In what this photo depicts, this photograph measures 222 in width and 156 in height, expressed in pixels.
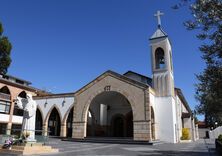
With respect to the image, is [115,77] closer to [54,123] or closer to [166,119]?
[166,119]

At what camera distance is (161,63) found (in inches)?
1054

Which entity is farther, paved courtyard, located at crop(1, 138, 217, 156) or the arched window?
the arched window

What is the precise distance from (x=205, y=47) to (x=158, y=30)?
62.0 feet

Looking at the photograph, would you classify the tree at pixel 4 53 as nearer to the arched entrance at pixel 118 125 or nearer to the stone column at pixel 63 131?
the stone column at pixel 63 131

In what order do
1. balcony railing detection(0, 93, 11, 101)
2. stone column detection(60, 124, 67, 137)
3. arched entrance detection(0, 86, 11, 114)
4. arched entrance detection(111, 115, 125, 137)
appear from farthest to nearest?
1. arched entrance detection(0, 86, 11, 114)
2. balcony railing detection(0, 93, 11, 101)
3. arched entrance detection(111, 115, 125, 137)
4. stone column detection(60, 124, 67, 137)

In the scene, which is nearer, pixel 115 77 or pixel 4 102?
pixel 115 77

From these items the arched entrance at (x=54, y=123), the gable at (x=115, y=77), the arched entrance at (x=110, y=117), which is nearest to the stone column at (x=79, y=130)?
the gable at (x=115, y=77)

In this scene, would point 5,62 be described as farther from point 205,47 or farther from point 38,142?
point 205,47

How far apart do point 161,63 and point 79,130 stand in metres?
12.1

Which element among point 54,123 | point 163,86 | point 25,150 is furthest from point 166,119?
point 25,150

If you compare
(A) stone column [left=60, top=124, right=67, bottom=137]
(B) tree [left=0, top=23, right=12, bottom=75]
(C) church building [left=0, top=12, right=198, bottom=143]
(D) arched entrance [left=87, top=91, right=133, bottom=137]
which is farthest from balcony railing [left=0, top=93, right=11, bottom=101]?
(D) arched entrance [left=87, top=91, right=133, bottom=137]

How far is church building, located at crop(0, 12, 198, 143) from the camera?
74.4 feet

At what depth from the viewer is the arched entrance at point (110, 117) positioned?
94.0 feet

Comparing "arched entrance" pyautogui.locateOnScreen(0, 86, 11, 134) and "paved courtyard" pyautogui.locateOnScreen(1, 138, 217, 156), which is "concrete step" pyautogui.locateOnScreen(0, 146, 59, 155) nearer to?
"paved courtyard" pyautogui.locateOnScreen(1, 138, 217, 156)
